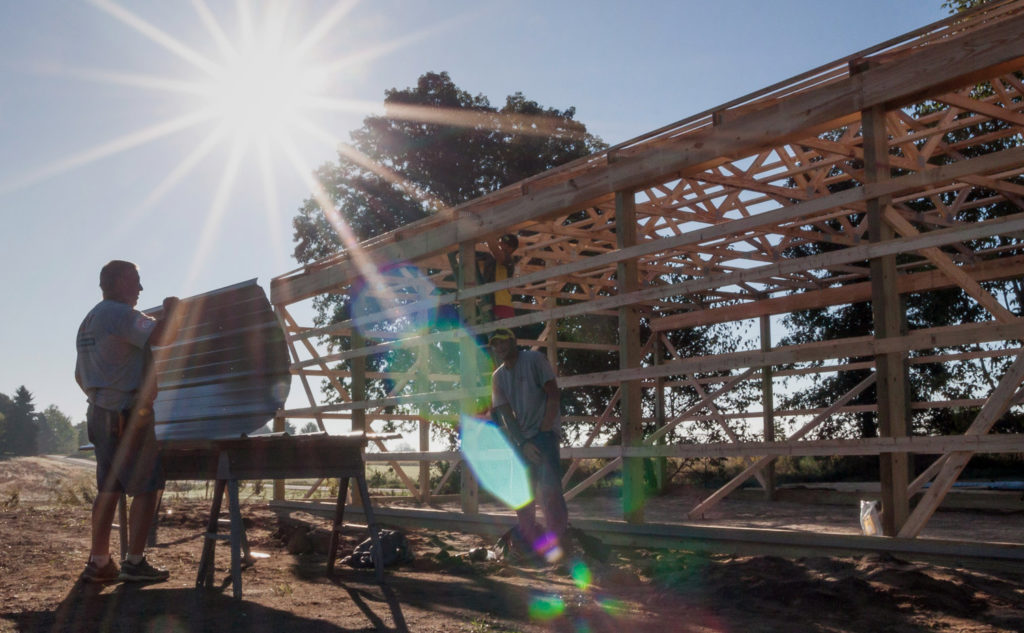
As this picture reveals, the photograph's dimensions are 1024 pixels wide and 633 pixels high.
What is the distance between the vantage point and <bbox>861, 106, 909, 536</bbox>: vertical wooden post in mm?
5949

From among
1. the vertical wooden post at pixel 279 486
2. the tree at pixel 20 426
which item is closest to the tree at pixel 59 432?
the tree at pixel 20 426

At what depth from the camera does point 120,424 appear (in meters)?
5.52

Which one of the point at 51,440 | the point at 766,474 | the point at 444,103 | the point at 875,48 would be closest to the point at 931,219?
the point at 875,48

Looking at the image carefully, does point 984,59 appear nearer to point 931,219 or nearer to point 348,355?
point 931,219

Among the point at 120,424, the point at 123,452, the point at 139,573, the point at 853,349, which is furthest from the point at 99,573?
the point at 853,349

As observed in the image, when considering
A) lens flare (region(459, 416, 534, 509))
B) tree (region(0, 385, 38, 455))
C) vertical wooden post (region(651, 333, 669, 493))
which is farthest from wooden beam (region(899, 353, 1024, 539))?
tree (region(0, 385, 38, 455))

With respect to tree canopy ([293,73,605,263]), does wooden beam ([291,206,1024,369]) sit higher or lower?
lower

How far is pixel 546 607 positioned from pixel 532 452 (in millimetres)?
2021

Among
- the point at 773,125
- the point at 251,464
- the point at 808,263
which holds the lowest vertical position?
the point at 251,464

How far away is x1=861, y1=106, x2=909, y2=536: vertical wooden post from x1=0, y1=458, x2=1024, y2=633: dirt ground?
581mm

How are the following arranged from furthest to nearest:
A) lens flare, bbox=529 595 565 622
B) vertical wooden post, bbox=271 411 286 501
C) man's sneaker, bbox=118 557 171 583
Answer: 1. vertical wooden post, bbox=271 411 286 501
2. man's sneaker, bbox=118 557 171 583
3. lens flare, bbox=529 595 565 622

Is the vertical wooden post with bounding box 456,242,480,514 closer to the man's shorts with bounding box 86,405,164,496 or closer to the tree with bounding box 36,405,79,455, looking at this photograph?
the man's shorts with bounding box 86,405,164,496

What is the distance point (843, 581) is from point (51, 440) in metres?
157

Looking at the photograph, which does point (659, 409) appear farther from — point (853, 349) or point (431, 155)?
point (431, 155)
